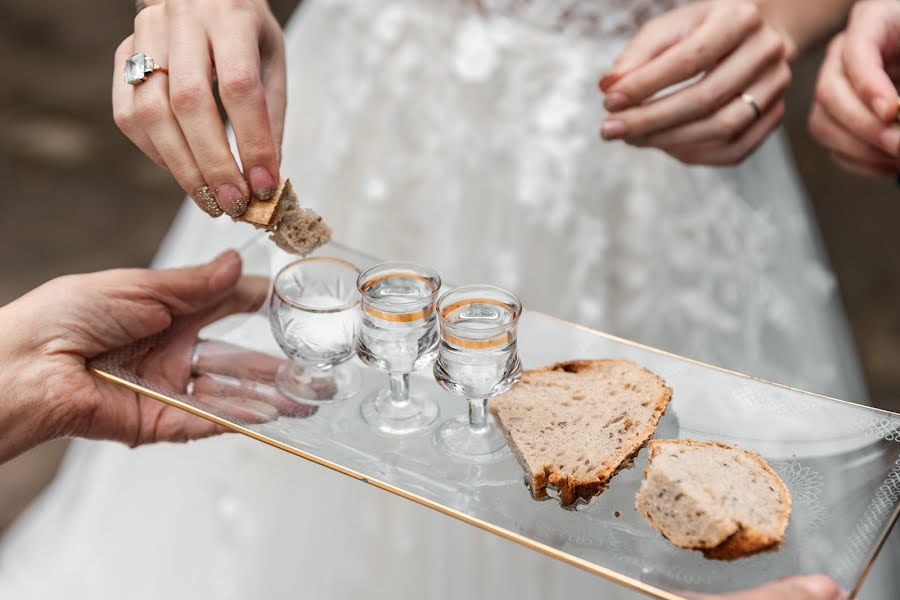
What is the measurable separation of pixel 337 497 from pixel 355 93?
89 centimetres

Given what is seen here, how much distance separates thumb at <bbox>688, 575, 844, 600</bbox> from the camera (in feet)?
2.82

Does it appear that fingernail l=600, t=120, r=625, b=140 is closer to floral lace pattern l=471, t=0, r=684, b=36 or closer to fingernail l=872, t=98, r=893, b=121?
fingernail l=872, t=98, r=893, b=121

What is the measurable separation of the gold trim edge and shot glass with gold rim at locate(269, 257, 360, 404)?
116mm

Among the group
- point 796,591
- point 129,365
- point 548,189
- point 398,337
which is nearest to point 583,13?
point 548,189

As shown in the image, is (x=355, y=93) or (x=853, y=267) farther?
(x=853, y=267)

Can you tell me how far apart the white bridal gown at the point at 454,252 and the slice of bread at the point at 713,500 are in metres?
0.45

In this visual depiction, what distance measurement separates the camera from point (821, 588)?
0.86 m

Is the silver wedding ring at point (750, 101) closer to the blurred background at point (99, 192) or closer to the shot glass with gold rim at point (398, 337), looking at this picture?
the shot glass with gold rim at point (398, 337)

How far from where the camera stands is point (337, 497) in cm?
141

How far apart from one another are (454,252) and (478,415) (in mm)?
604

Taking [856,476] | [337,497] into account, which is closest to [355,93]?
[337,497]

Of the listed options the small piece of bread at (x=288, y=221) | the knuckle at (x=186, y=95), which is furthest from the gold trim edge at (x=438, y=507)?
the knuckle at (x=186, y=95)

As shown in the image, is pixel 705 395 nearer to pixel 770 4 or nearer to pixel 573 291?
pixel 573 291

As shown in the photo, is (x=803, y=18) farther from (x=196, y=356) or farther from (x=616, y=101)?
(x=196, y=356)
